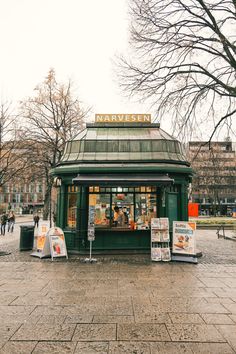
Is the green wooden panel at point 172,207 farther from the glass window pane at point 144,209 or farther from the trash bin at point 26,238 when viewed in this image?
the trash bin at point 26,238

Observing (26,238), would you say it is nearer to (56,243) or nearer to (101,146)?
(56,243)

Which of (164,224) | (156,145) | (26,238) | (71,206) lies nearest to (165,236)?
(164,224)

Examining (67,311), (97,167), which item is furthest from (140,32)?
(67,311)

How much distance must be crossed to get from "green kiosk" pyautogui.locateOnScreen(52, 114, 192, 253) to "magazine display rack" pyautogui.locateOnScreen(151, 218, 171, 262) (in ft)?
4.26

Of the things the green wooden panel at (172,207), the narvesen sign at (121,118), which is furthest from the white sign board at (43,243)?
the narvesen sign at (121,118)

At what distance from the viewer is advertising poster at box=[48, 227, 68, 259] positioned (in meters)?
11.8

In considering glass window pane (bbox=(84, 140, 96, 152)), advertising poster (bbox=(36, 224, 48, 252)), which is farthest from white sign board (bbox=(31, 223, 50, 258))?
glass window pane (bbox=(84, 140, 96, 152))

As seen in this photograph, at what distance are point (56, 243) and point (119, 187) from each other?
150 inches

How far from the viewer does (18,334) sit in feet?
16.2

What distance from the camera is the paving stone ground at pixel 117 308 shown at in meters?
4.61

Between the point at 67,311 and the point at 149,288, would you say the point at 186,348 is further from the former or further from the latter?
the point at 149,288

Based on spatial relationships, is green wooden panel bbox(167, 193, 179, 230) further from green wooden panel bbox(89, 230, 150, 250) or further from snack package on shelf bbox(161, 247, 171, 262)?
snack package on shelf bbox(161, 247, 171, 262)

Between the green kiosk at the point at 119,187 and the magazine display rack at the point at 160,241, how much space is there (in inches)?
51.1

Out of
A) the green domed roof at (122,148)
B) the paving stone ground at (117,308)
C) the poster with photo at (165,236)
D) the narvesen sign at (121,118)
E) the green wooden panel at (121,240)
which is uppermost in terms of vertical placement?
the narvesen sign at (121,118)
